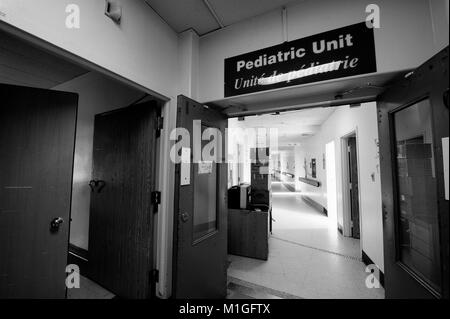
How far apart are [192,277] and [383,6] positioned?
2611mm

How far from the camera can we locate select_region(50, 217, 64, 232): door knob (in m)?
1.49

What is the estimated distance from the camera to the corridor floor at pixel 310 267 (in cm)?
217

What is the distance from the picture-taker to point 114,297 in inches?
75.3

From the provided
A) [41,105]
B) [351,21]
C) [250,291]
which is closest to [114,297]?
[250,291]

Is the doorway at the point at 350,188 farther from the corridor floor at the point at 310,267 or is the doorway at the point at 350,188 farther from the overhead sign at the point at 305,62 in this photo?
the overhead sign at the point at 305,62

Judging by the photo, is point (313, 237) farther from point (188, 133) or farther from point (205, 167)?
point (188, 133)

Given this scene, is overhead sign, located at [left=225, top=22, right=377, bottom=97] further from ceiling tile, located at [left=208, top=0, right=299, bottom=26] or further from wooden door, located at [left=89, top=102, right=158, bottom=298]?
wooden door, located at [left=89, top=102, right=158, bottom=298]

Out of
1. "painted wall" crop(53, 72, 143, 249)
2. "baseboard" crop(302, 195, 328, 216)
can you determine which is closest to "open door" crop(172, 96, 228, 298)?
"painted wall" crop(53, 72, 143, 249)

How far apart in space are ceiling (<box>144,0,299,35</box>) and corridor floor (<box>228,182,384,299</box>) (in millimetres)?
3014


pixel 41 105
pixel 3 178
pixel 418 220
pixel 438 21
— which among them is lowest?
pixel 418 220

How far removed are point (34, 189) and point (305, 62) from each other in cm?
249

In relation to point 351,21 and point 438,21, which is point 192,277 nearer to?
point 351,21

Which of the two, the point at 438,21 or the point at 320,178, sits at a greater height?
the point at 438,21

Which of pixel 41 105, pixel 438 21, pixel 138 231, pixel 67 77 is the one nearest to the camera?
pixel 438 21
